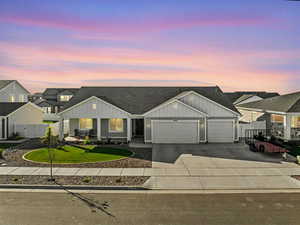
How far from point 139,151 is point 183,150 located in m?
3.55

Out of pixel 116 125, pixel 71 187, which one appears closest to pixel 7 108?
pixel 116 125

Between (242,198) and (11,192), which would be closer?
(242,198)

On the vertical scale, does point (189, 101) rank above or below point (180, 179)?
above

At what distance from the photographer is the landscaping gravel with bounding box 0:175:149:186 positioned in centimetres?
1183

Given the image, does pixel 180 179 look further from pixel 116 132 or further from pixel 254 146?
pixel 116 132

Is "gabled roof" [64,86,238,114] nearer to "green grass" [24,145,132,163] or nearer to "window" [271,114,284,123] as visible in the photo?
"green grass" [24,145,132,163]

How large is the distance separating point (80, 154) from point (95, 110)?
6.39 meters

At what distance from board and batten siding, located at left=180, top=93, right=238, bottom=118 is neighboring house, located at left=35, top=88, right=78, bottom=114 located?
43.0 m

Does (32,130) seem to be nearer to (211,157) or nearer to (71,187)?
(71,187)

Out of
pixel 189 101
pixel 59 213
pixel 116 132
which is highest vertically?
pixel 189 101

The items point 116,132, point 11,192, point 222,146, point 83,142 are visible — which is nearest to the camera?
point 11,192

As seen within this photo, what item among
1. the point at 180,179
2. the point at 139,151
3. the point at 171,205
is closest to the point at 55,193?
the point at 171,205

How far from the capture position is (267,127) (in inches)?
1062

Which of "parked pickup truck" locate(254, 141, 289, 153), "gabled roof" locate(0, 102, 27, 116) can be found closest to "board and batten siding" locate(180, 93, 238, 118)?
"parked pickup truck" locate(254, 141, 289, 153)
